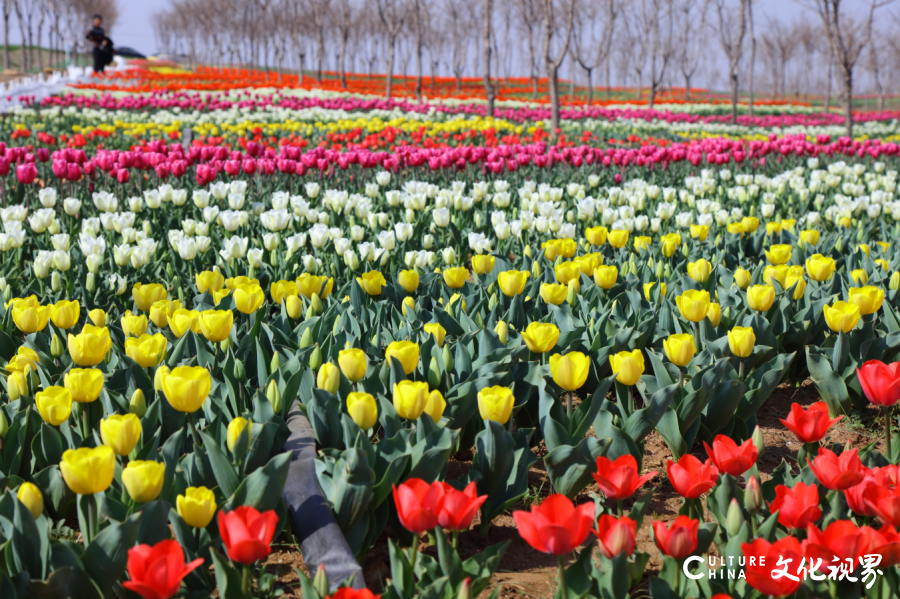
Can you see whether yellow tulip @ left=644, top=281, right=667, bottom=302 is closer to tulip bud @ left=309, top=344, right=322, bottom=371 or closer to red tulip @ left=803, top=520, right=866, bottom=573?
tulip bud @ left=309, top=344, right=322, bottom=371

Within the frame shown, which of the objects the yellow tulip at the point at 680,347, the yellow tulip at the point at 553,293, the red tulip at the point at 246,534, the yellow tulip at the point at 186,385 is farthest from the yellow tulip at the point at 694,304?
the red tulip at the point at 246,534

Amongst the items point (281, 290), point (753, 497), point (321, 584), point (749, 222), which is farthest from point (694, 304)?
point (749, 222)

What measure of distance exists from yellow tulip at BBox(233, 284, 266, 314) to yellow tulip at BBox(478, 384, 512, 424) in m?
1.17

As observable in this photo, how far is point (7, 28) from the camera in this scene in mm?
36000

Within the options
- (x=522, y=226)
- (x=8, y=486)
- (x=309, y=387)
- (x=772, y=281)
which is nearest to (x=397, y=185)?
(x=522, y=226)

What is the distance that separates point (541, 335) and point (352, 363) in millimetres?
647

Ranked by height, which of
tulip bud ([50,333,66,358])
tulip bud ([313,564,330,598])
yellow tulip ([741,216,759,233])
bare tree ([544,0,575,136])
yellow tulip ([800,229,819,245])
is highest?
bare tree ([544,0,575,136])

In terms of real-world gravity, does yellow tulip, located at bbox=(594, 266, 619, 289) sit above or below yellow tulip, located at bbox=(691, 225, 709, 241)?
below

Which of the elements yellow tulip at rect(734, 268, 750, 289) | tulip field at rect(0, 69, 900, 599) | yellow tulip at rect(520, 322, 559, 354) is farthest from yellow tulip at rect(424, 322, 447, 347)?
yellow tulip at rect(734, 268, 750, 289)

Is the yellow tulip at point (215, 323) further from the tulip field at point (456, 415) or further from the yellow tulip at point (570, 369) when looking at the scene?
the yellow tulip at point (570, 369)

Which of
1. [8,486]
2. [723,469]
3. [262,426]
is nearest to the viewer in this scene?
[723,469]

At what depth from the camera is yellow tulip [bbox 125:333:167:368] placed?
7.47ft

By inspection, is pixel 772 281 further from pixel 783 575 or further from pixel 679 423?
pixel 783 575

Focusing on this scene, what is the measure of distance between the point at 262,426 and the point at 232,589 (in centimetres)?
51
